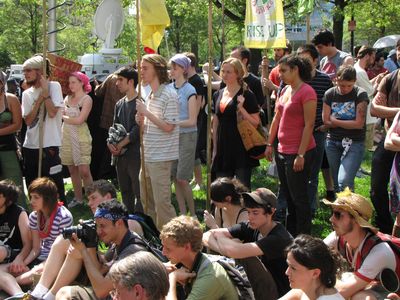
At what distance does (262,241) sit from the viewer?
459 cm

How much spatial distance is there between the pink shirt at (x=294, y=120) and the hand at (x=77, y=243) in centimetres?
235

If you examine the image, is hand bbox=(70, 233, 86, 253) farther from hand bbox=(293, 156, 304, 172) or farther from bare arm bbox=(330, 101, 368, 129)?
bare arm bbox=(330, 101, 368, 129)

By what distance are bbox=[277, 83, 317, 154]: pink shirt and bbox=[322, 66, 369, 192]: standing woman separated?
0.77m

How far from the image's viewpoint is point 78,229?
464 centimetres

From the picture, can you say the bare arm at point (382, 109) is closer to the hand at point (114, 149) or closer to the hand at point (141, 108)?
the hand at point (141, 108)

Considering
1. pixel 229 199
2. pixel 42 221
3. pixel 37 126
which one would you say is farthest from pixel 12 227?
pixel 229 199

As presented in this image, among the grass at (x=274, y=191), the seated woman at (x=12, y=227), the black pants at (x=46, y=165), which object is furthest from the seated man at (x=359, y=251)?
the black pants at (x=46, y=165)

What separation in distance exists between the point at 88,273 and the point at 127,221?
475mm

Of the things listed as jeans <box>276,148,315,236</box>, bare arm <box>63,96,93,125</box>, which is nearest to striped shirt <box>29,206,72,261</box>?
jeans <box>276,148,315,236</box>

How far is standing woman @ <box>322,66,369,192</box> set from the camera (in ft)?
22.6

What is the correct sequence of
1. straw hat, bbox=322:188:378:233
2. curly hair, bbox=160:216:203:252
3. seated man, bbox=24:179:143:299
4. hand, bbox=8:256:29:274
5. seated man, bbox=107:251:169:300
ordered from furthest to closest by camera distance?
hand, bbox=8:256:29:274 → seated man, bbox=24:179:143:299 → straw hat, bbox=322:188:378:233 → curly hair, bbox=160:216:203:252 → seated man, bbox=107:251:169:300

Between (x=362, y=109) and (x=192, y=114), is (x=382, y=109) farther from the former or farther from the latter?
(x=192, y=114)

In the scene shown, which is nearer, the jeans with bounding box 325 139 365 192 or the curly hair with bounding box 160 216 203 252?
the curly hair with bounding box 160 216 203 252

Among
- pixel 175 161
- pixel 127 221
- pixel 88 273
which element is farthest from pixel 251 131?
pixel 88 273
